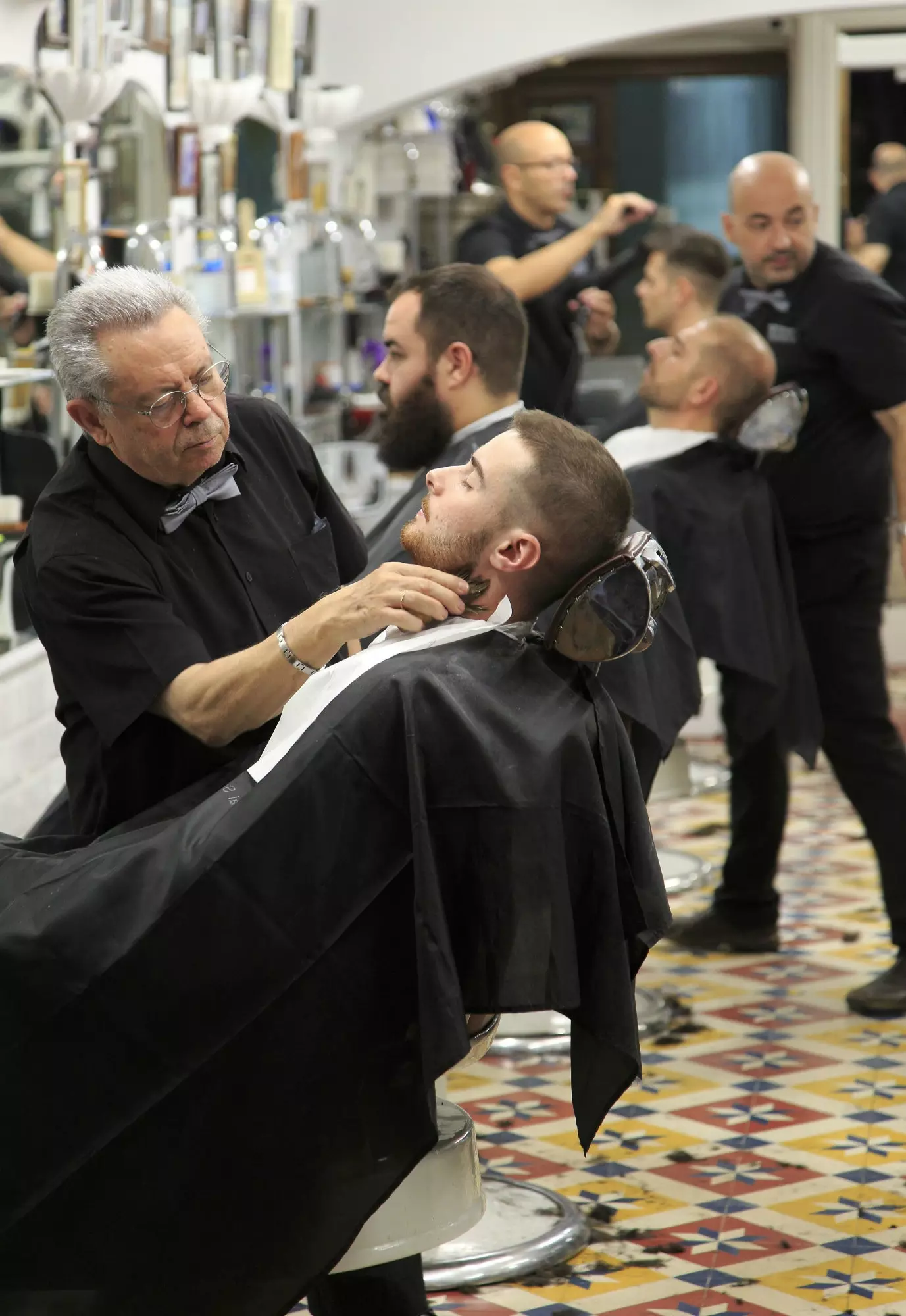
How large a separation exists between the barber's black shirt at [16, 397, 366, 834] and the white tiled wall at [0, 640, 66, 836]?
51.8 inches

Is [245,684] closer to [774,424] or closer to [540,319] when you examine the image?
[774,424]

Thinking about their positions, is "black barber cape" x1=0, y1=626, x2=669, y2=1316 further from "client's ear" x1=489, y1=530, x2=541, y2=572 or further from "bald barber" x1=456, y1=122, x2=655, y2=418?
"bald barber" x1=456, y1=122, x2=655, y2=418

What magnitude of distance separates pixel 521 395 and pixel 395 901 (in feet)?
11.1

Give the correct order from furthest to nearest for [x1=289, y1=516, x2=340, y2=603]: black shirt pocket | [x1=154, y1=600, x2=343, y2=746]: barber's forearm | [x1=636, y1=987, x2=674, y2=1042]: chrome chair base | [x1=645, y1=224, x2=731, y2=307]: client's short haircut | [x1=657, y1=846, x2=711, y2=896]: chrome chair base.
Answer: [x1=657, y1=846, x2=711, y2=896]: chrome chair base, [x1=645, y1=224, x2=731, y2=307]: client's short haircut, [x1=636, y1=987, x2=674, y2=1042]: chrome chair base, [x1=289, y1=516, x2=340, y2=603]: black shirt pocket, [x1=154, y1=600, x2=343, y2=746]: barber's forearm

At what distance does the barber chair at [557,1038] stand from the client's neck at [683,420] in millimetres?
1141

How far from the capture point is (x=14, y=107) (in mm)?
3783

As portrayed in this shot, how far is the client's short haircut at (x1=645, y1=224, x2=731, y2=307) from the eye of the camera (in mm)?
4379

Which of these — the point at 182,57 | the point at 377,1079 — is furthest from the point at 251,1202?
the point at 182,57

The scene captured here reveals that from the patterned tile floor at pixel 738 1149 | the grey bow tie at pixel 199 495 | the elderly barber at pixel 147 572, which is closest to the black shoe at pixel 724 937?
the patterned tile floor at pixel 738 1149

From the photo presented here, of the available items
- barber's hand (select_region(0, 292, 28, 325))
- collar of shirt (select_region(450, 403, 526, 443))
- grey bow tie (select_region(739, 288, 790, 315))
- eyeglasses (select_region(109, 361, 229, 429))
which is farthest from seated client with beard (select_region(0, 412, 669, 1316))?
grey bow tie (select_region(739, 288, 790, 315))

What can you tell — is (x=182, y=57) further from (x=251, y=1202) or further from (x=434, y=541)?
(x=251, y=1202)

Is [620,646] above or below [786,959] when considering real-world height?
above

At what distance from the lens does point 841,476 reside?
158 inches

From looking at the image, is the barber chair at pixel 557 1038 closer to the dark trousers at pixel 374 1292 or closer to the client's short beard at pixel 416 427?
the dark trousers at pixel 374 1292
